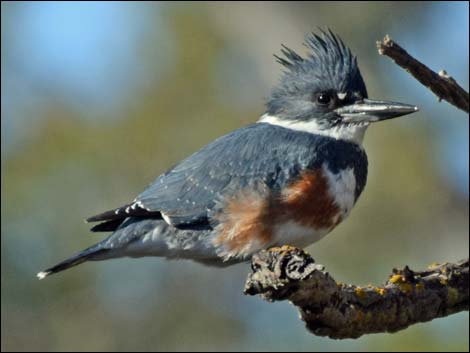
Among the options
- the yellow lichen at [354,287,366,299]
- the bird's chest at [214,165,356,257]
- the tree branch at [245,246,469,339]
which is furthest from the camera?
the bird's chest at [214,165,356,257]

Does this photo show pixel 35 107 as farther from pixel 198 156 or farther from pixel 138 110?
pixel 198 156

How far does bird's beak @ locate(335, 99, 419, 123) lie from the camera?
4852 mm

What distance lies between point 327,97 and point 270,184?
572mm

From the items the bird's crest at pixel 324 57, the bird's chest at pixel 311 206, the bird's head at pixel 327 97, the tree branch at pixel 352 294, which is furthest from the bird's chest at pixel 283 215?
the bird's crest at pixel 324 57

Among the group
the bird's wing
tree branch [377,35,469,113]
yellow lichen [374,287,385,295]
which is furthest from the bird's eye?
yellow lichen [374,287,385,295]

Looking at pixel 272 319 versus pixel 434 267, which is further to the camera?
pixel 272 319

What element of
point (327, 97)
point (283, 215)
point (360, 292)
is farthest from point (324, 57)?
point (360, 292)

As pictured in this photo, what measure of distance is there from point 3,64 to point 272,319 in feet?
10.1

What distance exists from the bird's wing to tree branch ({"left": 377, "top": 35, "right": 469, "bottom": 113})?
63 centimetres

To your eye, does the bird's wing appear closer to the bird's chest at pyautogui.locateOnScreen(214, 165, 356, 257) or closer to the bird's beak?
the bird's chest at pyautogui.locateOnScreen(214, 165, 356, 257)

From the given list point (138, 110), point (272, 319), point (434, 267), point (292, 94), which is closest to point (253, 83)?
point (138, 110)

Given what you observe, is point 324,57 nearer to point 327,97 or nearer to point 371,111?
point 327,97

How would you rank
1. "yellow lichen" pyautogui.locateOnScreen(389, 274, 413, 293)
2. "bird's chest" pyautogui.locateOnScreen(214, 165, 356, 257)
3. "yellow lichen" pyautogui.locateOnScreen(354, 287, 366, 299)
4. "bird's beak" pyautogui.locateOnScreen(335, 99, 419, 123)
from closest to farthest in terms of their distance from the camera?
"yellow lichen" pyautogui.locateOnScreen(354, 287, 366, 299), "yellow lichen" pyautogui.locateOnScreen(389, 274, 413, 293), "bird's chest" pyautogui.locateOnScreen(214, 165, 356, 257), "bird's beak" pyautogui.locateOnScreen(335, 99, 419, 123)

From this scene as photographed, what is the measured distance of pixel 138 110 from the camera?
9.37m
